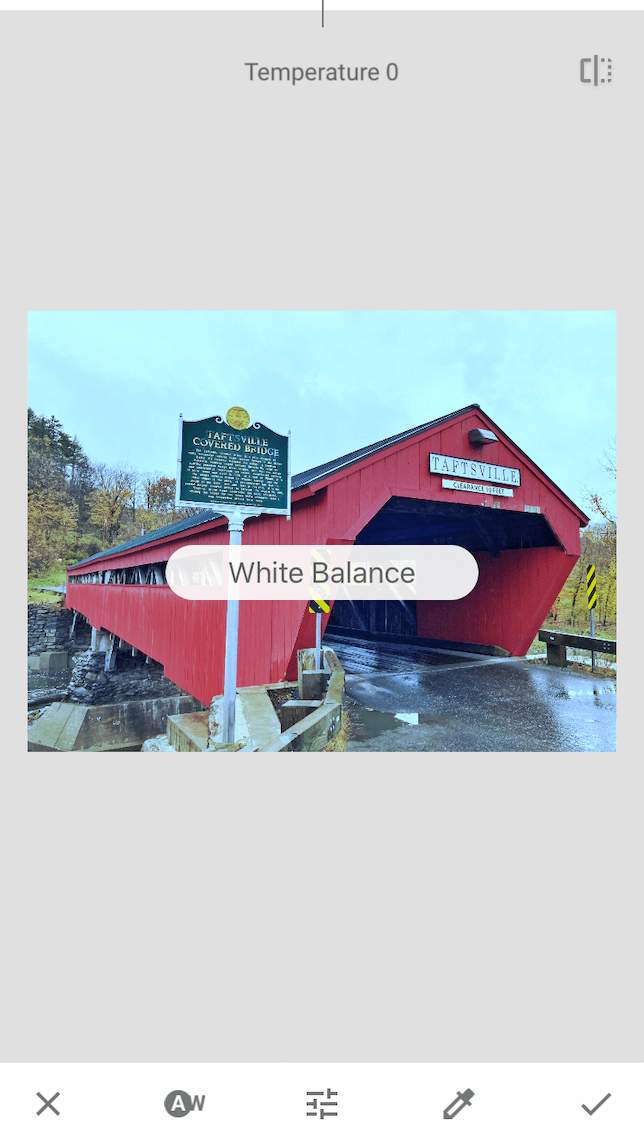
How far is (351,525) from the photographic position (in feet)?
26.7

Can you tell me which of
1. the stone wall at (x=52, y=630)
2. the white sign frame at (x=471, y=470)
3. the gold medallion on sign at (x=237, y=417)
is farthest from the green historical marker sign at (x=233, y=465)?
the stone wall at (x=52, y=630)

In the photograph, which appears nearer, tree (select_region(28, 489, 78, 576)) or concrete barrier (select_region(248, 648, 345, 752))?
concrete barrier (select_region(248, 648, 345, 752))

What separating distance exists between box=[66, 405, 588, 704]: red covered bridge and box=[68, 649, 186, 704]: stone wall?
6.52 metres

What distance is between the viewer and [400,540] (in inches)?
691

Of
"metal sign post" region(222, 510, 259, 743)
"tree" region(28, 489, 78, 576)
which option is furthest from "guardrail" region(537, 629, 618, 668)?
"tree" region(28, 489, 78, 576)

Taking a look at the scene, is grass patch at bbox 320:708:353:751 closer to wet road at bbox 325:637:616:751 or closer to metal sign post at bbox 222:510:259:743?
wet road at bbox 325:637:616:751

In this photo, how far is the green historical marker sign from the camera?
189 inches

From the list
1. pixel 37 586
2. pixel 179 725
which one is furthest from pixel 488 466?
pixel 37 586

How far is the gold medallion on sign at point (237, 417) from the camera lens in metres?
5.02

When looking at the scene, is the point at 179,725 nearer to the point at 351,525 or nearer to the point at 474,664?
the point at 351,525

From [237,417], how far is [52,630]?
29669 millimetres

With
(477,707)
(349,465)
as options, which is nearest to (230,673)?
(349,465)
